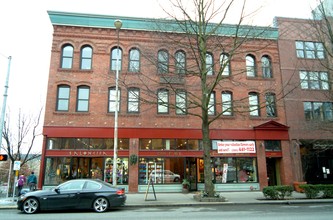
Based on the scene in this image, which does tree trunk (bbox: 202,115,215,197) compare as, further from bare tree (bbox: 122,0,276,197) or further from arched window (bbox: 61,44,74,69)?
arched window (bbox: 61,44,74,69)

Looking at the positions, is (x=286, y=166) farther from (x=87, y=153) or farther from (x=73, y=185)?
(x=73, y=185)

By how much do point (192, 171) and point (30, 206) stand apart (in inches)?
465

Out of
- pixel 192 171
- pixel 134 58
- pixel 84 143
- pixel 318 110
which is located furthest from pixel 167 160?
pixel 318 110

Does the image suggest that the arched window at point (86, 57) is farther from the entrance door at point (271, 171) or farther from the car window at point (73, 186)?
the entrance door at point (271, 171)

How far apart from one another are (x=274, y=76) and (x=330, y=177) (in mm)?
9228

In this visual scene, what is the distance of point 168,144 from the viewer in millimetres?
20531

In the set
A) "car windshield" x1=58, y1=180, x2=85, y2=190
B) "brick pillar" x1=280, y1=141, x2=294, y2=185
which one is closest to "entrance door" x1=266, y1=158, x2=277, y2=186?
"brick pillar" x1=280, y1=141, x2=294, y2=185

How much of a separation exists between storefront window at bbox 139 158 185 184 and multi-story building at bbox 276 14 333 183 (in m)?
9.07

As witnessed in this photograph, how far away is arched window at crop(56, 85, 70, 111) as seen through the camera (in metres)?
20.3

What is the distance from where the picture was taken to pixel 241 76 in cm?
2266

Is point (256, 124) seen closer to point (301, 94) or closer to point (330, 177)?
point (301, 94)

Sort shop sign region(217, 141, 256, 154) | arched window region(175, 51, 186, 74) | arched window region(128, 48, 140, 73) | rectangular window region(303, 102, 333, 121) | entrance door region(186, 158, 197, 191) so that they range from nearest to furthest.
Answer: arched window region(175, 51, 186, 74) < entrance door region(186, 158, 197, 191) < shop sign region(217, 141, 256, 154) < arched window region(128, 48, 140, 73) < rectangular window region(303, 102, 333, 121)

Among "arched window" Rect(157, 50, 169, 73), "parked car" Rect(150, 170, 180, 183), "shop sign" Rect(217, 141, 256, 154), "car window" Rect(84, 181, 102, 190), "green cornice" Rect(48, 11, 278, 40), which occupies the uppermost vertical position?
"green cornice" Rect(48, 11, 278, 40)

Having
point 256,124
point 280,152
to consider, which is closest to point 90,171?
point 256,124
